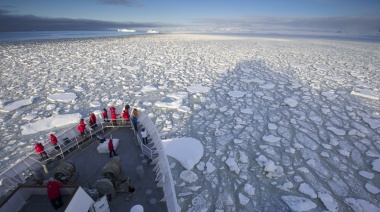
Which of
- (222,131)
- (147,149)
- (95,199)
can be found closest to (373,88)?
(222,131)

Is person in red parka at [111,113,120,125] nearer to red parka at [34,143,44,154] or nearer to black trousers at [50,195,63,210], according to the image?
red parka at [34,143,44,154]

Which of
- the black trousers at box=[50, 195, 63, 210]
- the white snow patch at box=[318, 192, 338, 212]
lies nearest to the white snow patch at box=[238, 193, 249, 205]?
the white snow patch at box=[318, 192, 338, 212]

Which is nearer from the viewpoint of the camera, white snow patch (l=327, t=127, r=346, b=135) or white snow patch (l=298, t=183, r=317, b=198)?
white snow patch (l=298, t=183, r=317, b=198)

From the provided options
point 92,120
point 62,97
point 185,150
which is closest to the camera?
point 92,120

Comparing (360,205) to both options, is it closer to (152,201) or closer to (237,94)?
(152,201)

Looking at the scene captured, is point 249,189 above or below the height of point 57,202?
below

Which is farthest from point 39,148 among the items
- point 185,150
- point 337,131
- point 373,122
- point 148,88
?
point 373,122

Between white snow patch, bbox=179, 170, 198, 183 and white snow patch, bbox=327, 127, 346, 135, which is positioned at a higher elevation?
white snow patch, bbox=327, 127, 346, 135
